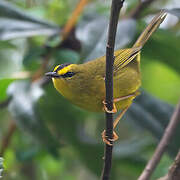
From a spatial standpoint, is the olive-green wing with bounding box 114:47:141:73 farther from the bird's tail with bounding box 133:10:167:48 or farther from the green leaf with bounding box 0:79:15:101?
the green leaf with bounding box 0:79:15:101

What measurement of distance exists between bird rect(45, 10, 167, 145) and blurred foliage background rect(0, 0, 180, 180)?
0.40 feet

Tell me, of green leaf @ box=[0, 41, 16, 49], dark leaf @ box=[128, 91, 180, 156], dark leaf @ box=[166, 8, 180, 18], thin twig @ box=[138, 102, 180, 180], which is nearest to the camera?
thin twig @ box=[138, 102, 180, 180]

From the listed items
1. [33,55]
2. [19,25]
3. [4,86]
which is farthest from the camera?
[19,25]

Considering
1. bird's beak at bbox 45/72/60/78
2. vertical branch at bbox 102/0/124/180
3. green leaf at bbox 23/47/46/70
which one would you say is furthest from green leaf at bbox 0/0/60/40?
vertical branch at bbox 102/0/124/180

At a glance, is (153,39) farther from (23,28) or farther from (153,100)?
(23,28)

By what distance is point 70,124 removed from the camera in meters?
2.98

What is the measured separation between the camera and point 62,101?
3049 millimetres

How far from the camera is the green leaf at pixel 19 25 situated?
9.44 feet

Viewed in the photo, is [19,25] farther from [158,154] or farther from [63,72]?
[158,154]

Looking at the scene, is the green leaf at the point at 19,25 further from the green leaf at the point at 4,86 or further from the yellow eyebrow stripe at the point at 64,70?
the yellow eyebrow stripe at the point at 64,70

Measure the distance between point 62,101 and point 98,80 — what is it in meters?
0.87

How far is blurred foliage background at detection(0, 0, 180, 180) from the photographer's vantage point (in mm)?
2582

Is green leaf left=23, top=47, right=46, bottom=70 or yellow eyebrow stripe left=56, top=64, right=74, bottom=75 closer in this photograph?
yellow eyebrow stripe left=56, top=64, right=74, bottom=75

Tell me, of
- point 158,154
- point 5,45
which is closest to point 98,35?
point 5,45
